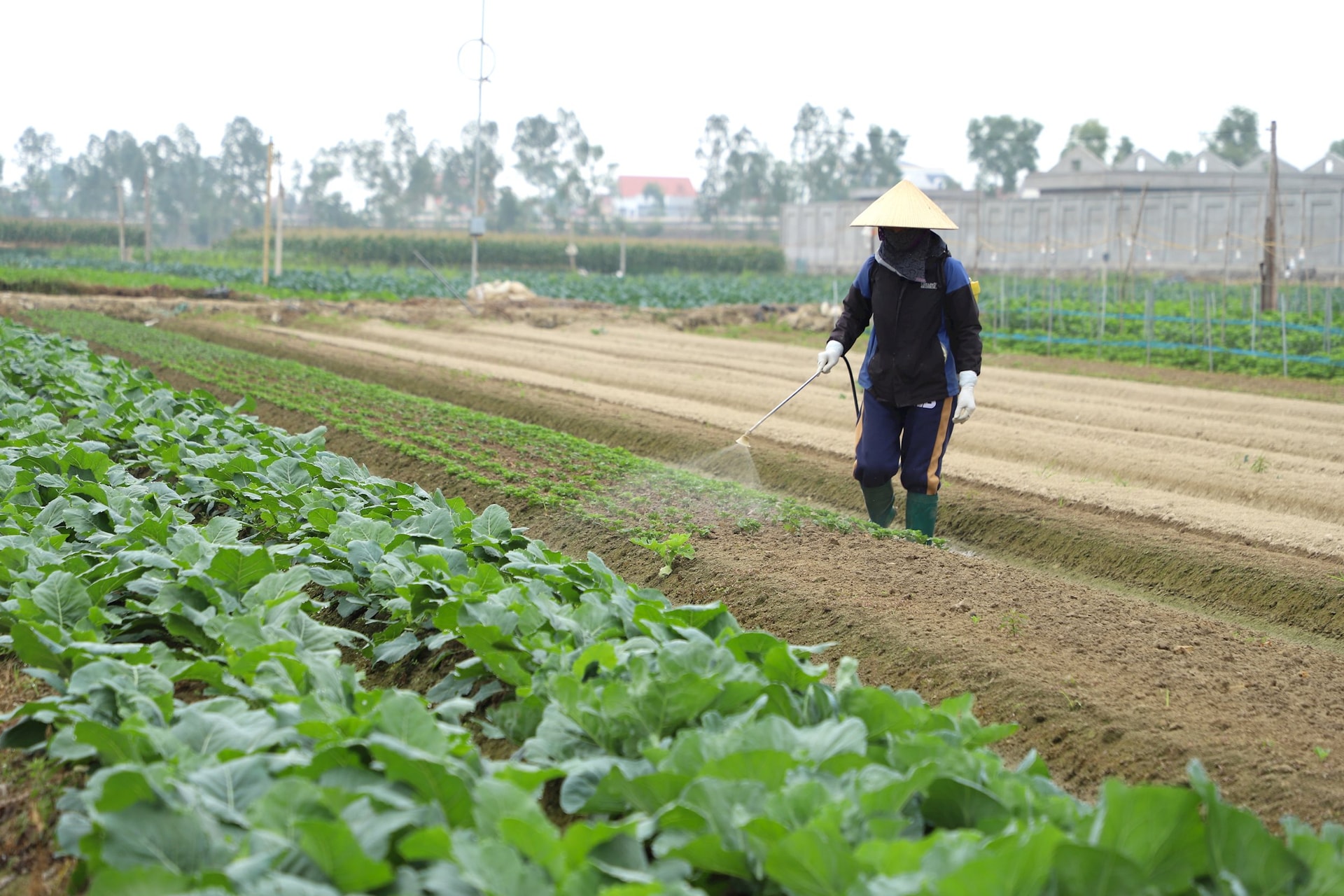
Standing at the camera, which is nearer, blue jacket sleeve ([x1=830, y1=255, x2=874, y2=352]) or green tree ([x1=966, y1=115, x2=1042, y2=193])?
A: blue jacket sleeve ([x1=830, y1=255, x2=874, y2=352])

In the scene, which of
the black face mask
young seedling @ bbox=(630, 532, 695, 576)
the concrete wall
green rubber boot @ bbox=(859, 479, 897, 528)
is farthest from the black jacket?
the concrete wall

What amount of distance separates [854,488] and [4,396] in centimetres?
592

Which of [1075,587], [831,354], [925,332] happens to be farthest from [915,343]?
[1075,587]

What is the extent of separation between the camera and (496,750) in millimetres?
3178


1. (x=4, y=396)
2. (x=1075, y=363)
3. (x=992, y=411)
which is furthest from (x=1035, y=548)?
(x=1075, y=363)

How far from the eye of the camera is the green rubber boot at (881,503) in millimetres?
6492

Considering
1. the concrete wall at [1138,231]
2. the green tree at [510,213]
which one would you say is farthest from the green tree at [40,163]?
the concrete wall at [1138,231]

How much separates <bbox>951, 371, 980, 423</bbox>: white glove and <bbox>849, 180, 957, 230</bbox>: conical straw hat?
776 mm

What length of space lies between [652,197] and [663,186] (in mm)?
6136

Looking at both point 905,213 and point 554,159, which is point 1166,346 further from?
point 554,159

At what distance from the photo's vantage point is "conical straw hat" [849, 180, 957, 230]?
5.81m

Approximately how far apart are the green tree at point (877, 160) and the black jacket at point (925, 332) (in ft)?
294

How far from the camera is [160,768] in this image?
7.67ft

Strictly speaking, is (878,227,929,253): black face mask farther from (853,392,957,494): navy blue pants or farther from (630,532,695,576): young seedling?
(630,532,695,576): young seedling
